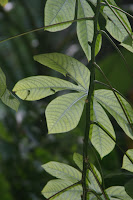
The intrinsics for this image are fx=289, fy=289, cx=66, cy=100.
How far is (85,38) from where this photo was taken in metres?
0.46

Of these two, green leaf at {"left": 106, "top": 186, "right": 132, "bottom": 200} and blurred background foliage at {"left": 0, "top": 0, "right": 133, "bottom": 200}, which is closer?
green leaf at {"left": 106, "top": 186, "right": 132, "bottom": 200}

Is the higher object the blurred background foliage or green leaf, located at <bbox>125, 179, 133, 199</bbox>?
green leaf, located at <bbox>125, 179, 133, 199</bbox>

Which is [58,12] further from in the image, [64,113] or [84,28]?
[64,113]

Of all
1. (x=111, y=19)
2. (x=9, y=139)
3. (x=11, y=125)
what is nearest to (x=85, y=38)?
(x=111, y=19)

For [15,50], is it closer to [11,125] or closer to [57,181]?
[11,125]

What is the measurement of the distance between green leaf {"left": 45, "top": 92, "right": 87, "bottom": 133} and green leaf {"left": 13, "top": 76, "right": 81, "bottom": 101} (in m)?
0.02

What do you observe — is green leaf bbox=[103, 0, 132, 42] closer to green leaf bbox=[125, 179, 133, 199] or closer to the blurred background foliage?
green leaf bbox=[125, 179, 133, 199]

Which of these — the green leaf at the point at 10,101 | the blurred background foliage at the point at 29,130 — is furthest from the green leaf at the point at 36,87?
the blurred background foliage at the point at 29,130

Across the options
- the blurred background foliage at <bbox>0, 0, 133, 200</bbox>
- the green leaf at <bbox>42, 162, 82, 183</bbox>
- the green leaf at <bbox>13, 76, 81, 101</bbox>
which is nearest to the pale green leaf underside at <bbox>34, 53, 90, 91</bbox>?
the green leaf at <bbox>13, 76, 81, 101</bbox>

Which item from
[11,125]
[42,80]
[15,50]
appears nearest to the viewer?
[42,80]

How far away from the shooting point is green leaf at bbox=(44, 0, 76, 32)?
1.40 ft

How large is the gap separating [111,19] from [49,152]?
1133 mm

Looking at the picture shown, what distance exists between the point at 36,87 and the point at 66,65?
5cm

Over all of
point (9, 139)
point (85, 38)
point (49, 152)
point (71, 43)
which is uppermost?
point (85, 38)
